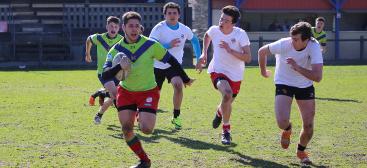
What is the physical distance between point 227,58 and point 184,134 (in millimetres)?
1392

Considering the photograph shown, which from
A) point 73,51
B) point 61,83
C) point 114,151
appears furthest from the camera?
point 73,51

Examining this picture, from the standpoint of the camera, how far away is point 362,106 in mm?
14289

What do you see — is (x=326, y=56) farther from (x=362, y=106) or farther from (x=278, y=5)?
(x=362, y=106)

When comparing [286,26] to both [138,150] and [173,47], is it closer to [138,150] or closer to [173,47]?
[173,47]

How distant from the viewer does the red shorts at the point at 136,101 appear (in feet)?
25.8

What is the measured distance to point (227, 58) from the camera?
9773 millimetres

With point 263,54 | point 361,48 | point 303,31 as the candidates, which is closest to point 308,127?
point 263,54

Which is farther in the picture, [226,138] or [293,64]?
[226,138]

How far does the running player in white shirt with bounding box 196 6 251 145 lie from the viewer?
951cm

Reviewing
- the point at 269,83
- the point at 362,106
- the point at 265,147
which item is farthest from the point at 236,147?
the point at 269,83

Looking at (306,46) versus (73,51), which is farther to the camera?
(73,51)

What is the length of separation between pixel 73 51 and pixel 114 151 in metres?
22.5

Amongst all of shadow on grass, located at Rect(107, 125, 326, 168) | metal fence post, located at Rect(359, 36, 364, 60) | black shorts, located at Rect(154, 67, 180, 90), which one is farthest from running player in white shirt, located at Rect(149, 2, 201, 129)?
metal fence post, located at Rect(359, 36, 364, 60)

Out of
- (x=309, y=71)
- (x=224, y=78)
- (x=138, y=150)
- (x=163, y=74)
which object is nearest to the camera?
(x=138, y=150)
